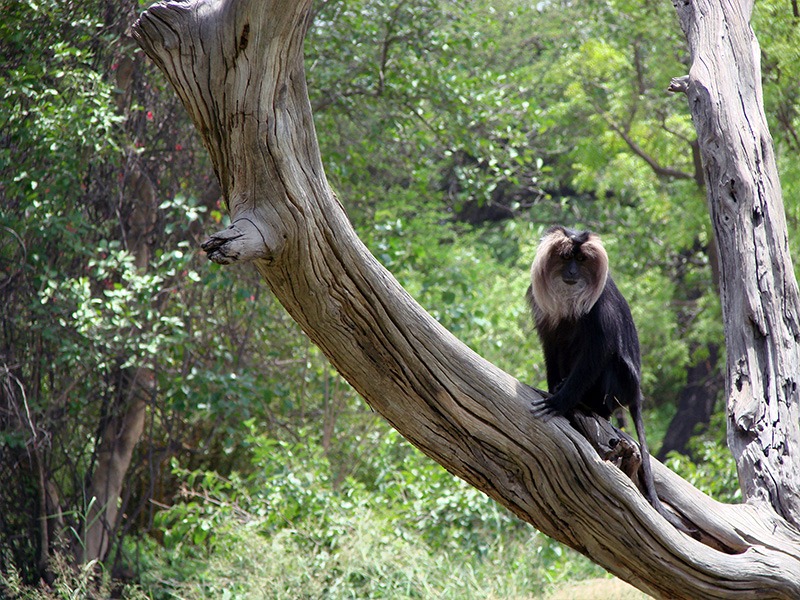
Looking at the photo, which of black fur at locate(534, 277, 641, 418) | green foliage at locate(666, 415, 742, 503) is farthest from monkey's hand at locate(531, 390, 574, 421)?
green foliage at locate(666, 415, 742, 503)

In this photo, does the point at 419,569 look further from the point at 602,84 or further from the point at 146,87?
the point at 602,84

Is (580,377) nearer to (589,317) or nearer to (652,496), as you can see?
(589,317)

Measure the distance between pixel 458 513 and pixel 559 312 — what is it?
339 centimetres

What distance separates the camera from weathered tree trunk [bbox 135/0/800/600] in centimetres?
231

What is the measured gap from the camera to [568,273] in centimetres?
350

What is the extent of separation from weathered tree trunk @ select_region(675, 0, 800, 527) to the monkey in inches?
15.5

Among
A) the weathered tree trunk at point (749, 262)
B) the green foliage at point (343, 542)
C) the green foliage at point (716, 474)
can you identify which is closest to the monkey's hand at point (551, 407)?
the weathered tree trunk at point (749, 262)

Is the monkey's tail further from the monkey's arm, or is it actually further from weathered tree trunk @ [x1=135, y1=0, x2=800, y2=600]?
the monkey's arm

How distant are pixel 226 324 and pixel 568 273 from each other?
3.84 metres

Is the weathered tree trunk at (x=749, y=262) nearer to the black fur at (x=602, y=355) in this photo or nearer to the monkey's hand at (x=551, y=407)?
the black fur at (x=602, y=355)

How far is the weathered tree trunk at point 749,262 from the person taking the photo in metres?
Answer: 3.28

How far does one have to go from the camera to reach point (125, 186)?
608 centimetres

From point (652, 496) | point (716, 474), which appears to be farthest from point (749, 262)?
point (716, 474)

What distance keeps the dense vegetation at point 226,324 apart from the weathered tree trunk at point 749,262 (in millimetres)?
2895
